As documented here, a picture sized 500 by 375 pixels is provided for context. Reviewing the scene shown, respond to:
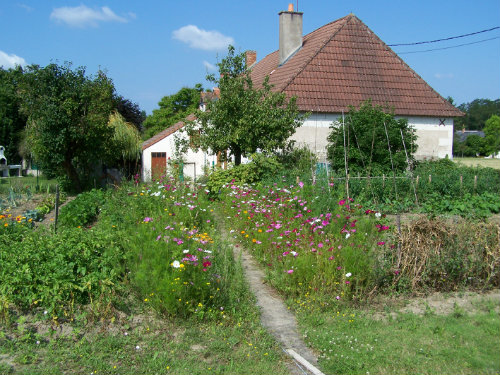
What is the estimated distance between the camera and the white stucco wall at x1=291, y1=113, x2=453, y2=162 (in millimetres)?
20125

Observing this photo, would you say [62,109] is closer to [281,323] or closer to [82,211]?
[82,211]

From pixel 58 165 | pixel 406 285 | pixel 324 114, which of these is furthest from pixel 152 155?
pixel 406 285

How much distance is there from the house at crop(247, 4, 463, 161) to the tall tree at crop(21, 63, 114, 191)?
24.4 ft

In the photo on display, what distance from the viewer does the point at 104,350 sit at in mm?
4781

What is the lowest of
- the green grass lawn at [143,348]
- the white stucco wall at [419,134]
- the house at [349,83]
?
the green grass lawn at [143,348]

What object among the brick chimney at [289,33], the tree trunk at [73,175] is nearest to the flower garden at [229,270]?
the tree trunk at [73,175]

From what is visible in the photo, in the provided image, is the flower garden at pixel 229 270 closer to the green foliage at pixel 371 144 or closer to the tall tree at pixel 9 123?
the green foliage at pixel 371 144

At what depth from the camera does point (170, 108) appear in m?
40.2

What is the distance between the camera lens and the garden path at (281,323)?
4609 mm

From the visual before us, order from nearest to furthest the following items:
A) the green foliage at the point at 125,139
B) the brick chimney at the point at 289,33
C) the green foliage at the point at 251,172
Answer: the green foliage at the point at 251,172 → the brick chimney at the point at 289,33 → the green foliage at the point at 125,139

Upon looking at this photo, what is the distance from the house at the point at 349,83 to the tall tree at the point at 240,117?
16.1 ft

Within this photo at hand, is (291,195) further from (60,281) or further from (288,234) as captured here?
(60,281)

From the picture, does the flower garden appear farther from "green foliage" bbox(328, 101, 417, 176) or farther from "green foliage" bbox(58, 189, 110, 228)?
"green foliage" bbox(328, 101, 417, 176)

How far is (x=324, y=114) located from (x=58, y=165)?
11.1 m
